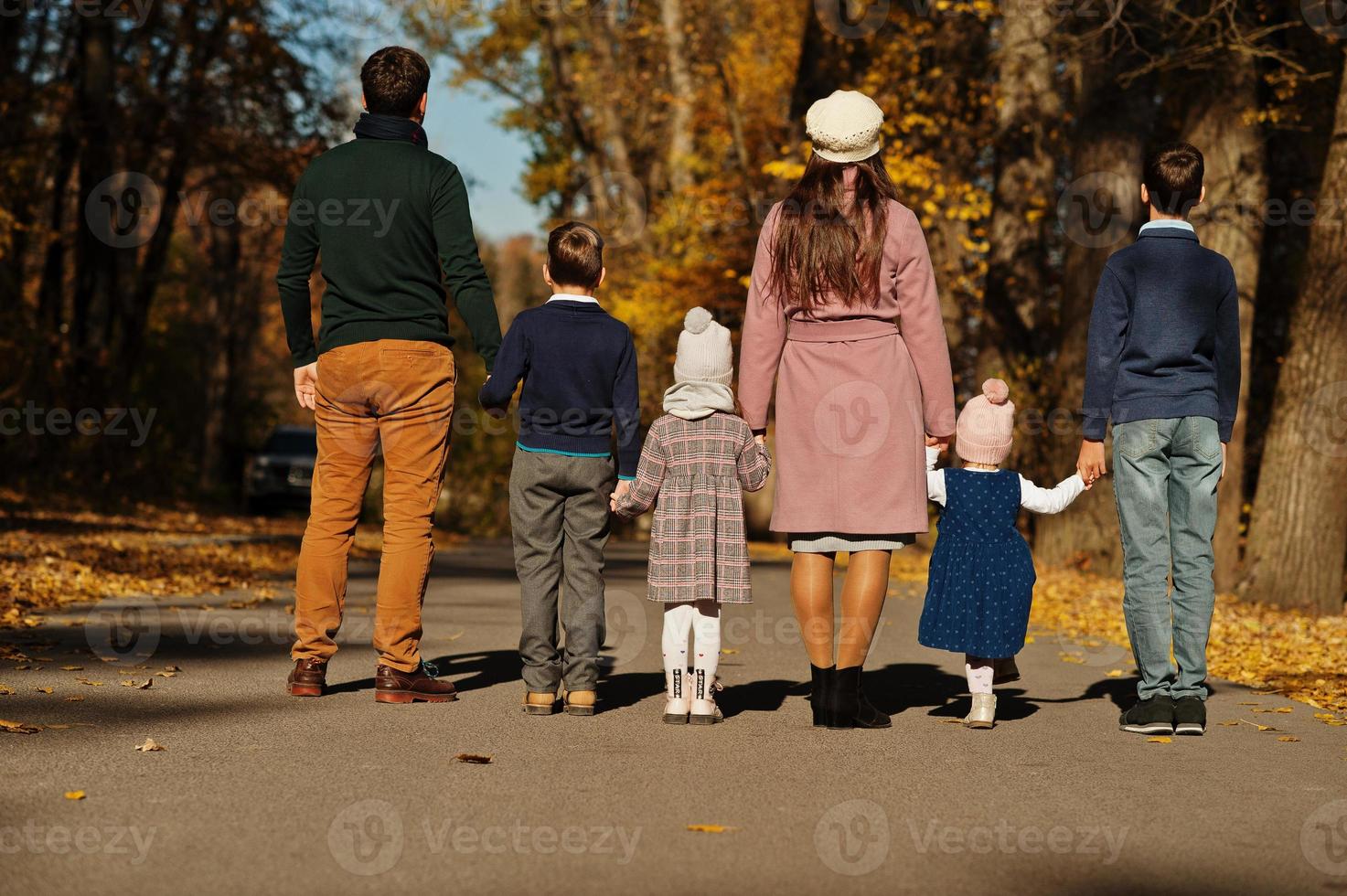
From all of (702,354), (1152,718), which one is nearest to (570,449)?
(702,354)

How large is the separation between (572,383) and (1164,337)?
238 centimetres

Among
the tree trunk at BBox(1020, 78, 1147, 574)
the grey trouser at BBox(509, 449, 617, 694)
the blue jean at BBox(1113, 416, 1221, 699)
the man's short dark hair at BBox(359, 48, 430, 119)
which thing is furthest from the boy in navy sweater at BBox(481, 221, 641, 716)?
the tree trunk at BBox(1020, 78, 1147, 574)

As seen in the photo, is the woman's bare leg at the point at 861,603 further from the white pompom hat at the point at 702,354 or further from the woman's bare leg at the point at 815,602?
the white pompom hat at the point at 702,354

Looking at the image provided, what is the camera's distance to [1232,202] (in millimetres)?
14023

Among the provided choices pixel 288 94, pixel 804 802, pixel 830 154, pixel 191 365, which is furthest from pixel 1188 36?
pixel 191 365

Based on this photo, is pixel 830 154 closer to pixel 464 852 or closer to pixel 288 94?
pixel 464 852

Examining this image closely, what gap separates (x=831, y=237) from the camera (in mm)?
6273

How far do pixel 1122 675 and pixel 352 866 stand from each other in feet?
18.0

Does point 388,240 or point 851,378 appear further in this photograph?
point 388,240

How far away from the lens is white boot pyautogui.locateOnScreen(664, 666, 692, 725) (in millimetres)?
6320

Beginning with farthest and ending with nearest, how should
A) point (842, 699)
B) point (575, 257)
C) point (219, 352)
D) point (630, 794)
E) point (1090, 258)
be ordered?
point (219, 352)
point (1090, 258)
point (575, 257)
point (842, 699)
point (630, 794)

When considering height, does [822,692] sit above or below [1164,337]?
below

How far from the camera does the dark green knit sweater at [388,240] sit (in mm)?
6422

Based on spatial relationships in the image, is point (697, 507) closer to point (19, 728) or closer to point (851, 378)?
point (851, 378)
